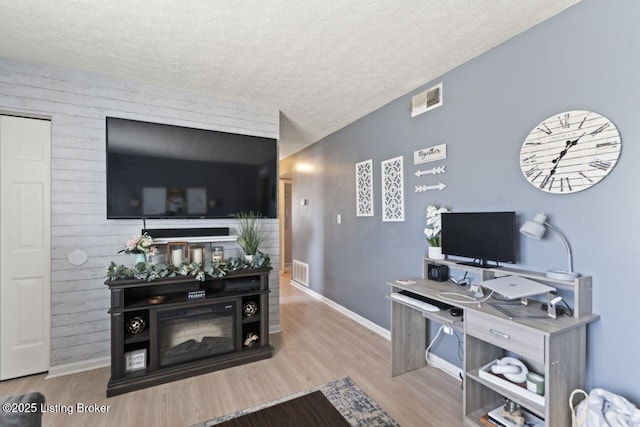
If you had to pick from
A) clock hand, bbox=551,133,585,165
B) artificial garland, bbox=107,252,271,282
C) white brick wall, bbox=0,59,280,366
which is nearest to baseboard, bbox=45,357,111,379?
white brick wall, bbox=0,59,280,366

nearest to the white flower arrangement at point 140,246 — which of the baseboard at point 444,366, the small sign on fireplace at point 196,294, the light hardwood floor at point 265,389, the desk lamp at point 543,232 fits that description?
the small sign on fireplace at point 196,294

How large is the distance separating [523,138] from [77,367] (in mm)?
3947

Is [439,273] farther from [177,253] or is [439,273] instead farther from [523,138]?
[177,253]

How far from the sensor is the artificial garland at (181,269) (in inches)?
84.9

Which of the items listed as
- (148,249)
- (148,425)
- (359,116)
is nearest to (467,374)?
(148,425)

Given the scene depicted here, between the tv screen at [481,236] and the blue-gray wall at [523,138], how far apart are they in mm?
139

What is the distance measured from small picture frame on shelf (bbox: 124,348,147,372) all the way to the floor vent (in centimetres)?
285

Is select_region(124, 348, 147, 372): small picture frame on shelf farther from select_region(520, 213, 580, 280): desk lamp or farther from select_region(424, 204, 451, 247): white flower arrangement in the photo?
select_region(520, 213, 580, 280): desk lamp

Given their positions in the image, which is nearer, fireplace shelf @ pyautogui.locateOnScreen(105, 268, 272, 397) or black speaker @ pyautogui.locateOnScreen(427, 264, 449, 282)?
fireplace shelf @ pyautogui.locateOnScreen(105, 268, 272, 397)

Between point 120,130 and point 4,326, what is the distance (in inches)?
73.2

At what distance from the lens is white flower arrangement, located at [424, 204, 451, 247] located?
234cm

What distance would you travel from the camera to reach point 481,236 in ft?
6.42

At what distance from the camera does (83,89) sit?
2.38 meters

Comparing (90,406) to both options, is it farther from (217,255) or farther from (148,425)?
(217,255)
